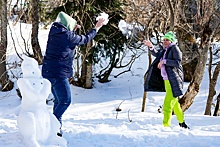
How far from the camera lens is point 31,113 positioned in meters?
3.95

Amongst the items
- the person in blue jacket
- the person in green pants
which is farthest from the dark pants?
the person in green pants

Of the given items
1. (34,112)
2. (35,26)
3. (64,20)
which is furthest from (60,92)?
(35,26)

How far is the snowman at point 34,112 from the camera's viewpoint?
394 cm

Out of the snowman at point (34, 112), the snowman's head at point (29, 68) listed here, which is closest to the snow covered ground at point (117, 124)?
the snowman at point (34, 112)

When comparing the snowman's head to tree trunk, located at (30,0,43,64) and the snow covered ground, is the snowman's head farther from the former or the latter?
tree trunk, located at (30,0,43,64)

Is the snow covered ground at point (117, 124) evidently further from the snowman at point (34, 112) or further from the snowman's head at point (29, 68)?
the snowman's head at point (29, 68)

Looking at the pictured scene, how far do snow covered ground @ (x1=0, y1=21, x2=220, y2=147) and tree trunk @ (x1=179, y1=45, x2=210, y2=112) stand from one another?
1290 millimetres

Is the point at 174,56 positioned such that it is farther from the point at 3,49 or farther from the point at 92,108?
the point at 3,49

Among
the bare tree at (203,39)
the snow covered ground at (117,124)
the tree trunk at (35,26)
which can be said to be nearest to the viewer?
the snow covered ground at (117,124)

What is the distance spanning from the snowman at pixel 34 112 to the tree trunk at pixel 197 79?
607 cm

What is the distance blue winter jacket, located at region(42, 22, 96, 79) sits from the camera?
4621mm

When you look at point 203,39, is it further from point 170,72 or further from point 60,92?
point 60,92

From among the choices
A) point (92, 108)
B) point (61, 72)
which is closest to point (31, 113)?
point (61, 72)

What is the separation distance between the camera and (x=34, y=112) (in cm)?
402
